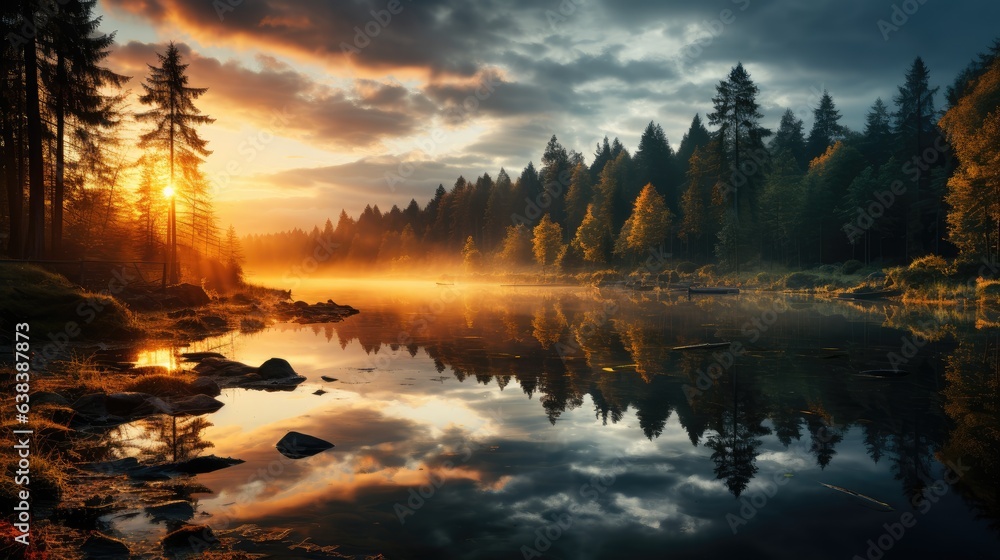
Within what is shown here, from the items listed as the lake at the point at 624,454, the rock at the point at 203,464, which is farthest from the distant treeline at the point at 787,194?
the rock at the point at 203,464

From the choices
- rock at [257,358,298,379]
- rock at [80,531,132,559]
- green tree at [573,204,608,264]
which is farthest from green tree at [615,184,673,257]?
rock at [80,531,132,559]

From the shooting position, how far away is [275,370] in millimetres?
15211

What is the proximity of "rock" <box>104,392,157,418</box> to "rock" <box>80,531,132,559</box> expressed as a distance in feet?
20.2

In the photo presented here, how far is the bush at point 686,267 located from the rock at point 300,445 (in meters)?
68.1

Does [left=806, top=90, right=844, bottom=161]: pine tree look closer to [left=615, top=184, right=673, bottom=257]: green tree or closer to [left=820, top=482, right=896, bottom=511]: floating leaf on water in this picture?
[left=615, top=184, right=673, bottom=257]: green tree

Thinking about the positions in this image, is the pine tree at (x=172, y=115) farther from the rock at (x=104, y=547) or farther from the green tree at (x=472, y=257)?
the green tree at (x=472, y=257)

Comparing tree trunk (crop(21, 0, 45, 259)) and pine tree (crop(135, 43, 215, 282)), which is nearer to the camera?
tree trunk (crop(21, 0, 45, 259))

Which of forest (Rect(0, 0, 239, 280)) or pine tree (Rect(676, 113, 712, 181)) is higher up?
Answer: pine tree (Rect(676, 113, 712, 181))

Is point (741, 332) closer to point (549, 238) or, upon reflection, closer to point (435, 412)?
point (435, 412)

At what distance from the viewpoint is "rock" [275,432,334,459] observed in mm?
8992

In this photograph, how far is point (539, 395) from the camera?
43.4 ft

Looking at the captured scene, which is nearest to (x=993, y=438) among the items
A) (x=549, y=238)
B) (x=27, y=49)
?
(x=27, y=49)

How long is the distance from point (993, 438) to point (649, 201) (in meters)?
69.4

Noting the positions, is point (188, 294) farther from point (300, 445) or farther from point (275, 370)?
point (300, 445)
